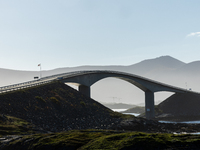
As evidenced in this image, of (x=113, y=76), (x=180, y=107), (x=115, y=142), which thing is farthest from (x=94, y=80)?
(x=115, y=142)

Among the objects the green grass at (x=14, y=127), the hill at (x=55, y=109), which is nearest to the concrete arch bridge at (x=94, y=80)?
the hill at (x=55, y=109)

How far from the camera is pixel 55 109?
62.1 m

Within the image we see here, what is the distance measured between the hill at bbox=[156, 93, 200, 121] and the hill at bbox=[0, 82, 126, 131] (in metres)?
73.0

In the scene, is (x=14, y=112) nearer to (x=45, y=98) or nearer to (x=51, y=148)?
(x=45, y=98)

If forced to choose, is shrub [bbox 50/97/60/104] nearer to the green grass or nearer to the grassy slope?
the green grass

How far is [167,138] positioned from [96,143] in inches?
249

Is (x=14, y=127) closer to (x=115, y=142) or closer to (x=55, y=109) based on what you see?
(x=55, y=109)

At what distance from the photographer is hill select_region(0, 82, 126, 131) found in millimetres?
52219

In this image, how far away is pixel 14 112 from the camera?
51.8 m

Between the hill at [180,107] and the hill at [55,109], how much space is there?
72961 mm

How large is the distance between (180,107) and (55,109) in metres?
99.9

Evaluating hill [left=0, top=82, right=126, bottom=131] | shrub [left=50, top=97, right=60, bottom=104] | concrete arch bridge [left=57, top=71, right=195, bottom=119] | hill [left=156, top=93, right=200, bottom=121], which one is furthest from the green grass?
hill [left=156, top=93, right=200, bottom=121]

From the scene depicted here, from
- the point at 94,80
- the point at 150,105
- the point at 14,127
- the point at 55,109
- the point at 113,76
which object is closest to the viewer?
the point at 14,127

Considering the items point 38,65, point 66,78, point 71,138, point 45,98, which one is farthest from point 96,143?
point 38,65
